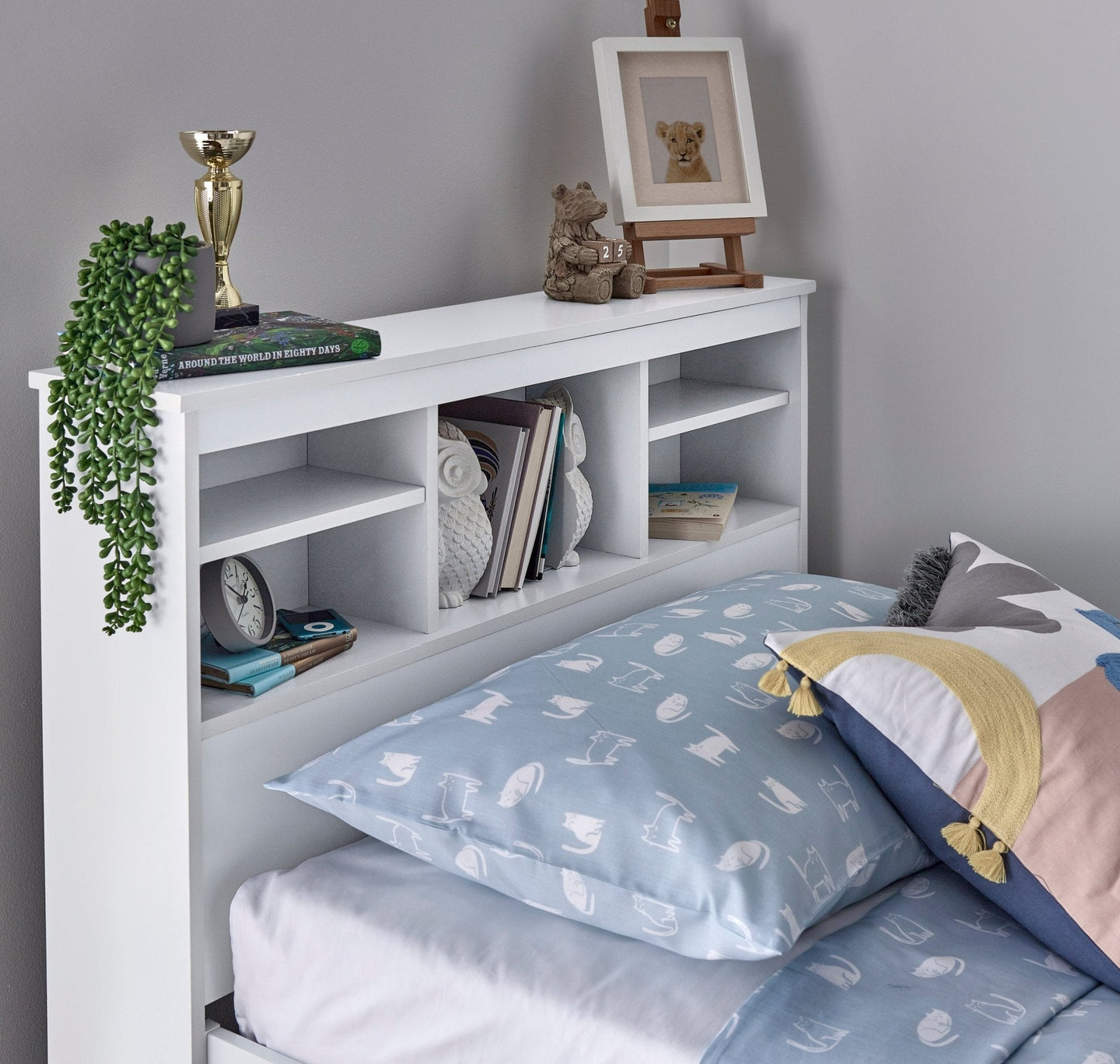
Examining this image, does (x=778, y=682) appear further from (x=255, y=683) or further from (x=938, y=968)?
(x=255, y=683)

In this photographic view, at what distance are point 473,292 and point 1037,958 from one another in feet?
3.74

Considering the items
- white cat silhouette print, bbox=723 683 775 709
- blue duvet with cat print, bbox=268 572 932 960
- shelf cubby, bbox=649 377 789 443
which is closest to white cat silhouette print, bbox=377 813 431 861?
blue duvet with cat print, bbox=268 572 932 960

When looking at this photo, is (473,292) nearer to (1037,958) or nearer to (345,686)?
(345,686)

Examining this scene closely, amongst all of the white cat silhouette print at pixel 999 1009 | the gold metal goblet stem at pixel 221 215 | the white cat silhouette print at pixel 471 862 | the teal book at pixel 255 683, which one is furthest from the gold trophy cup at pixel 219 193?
the white cat silhouette print at pixel 999 1009

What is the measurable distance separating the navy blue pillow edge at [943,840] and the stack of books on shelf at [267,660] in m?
0.48

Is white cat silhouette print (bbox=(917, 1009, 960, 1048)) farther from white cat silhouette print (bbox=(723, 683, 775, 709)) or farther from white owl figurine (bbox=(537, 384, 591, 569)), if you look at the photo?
white owl figurine (bbox=(537, 384, 591, 569))

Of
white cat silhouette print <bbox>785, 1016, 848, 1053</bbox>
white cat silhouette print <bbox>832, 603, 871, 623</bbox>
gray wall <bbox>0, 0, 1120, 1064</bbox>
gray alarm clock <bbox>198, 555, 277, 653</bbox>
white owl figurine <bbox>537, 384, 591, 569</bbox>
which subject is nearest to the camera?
white cat silhouette print <bbox>785, 1016, 848, 1053</bbox>

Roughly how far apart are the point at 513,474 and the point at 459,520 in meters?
0.11

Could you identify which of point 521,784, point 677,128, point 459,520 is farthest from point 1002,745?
point 677,128

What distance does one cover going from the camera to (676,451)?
7.04 feet

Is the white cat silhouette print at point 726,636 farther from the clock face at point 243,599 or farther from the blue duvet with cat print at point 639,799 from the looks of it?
the clock face at point 243,599

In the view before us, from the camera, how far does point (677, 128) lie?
186cm

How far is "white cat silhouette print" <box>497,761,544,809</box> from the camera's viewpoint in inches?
43.5

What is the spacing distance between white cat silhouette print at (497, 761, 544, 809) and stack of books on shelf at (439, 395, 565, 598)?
1.41 feet
